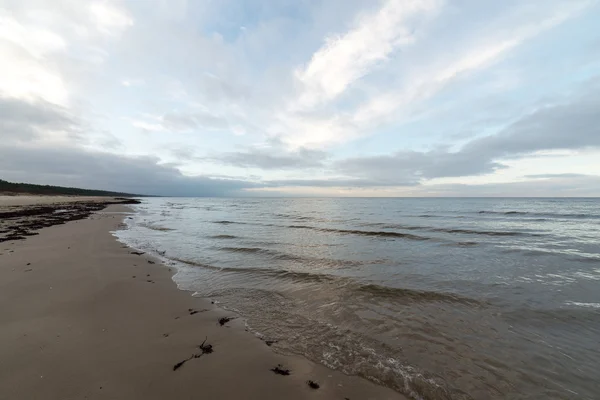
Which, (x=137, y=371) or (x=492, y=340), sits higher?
(x=137, y=371)

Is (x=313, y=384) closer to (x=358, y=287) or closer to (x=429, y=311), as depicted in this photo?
(x=429, y=311)

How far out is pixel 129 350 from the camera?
14.0 ft

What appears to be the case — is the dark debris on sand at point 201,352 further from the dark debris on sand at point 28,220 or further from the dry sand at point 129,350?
A: the dark debris on sand at point 28,220

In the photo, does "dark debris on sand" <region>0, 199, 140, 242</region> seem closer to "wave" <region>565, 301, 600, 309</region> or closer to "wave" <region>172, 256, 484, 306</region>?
"wave" <region>172, 256, 484, 306</region>

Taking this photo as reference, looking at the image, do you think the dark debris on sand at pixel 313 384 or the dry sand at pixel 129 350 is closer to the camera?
the dry sand at pixel 129 350

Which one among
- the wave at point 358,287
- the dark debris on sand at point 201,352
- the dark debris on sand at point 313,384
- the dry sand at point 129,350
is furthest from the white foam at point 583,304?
the dark debris on sand at point 201,352

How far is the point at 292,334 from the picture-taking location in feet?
17.2

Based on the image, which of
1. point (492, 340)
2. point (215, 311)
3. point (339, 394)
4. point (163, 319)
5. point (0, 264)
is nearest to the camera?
point (339, 394)

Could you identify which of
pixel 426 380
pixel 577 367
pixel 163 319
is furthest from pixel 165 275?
pixel 577 367

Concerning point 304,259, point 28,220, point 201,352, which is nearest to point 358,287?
point 304,259

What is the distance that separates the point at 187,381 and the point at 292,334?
217 centimetres

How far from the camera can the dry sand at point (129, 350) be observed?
3428mm

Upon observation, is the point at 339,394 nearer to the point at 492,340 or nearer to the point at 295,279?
the point at 492,340

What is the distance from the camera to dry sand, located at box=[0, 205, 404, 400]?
343cm
